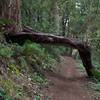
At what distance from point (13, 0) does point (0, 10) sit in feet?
2.65

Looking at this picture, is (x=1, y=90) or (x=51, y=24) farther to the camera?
(x=51, y=24)

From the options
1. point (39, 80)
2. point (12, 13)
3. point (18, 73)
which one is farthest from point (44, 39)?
point (18, 73)

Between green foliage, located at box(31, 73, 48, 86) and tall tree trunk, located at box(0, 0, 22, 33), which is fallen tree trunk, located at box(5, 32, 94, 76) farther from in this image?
green foliage, located at box(31, 73, 48, 86)

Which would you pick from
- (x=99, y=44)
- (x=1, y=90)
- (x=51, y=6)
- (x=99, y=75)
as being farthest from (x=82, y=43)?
(x=99, y=44)

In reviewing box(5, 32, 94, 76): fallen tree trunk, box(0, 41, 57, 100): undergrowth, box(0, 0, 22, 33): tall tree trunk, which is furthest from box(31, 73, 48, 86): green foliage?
box(0, 0, 22, 33): tall tree trunk

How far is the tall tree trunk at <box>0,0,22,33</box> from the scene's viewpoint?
1270cm

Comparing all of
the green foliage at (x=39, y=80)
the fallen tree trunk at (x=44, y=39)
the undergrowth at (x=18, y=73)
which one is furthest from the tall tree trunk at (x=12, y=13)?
the green foliage at (x=39, y=80)

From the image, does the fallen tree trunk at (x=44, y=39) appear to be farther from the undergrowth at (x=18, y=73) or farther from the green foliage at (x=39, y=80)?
the green foliage at (x=39, y=80)

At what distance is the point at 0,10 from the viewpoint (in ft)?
41.7

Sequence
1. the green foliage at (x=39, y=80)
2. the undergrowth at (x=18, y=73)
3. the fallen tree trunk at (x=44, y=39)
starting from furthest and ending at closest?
the fallen tree trunk at (x=44, y=39) < the green foliage at (x=39, y=80) < the undergrowth at (x=18, y=73)

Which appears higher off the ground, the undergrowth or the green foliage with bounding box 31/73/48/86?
the undergrowth

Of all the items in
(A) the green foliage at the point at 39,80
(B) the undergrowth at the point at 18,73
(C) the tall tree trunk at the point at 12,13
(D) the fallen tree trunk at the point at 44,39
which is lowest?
(A) the green foliage at the point at 39,80

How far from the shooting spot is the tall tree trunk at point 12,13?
12703mm

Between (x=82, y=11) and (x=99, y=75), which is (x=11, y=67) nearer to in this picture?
(x=99, y=75)
